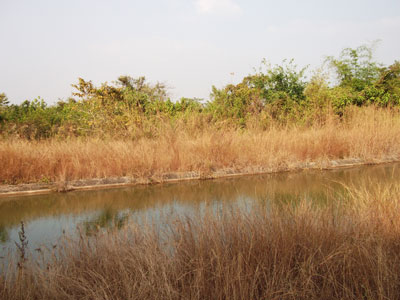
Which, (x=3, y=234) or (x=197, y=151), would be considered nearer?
(x=3, y=234)

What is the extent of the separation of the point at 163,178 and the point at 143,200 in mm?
1609

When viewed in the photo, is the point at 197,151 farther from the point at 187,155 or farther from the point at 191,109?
the point at 191,109

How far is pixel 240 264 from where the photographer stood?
7.20 ft

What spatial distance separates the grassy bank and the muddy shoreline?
13.5 ft

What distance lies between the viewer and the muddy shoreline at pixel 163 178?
21.9 feet

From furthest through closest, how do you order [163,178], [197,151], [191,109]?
[191,109]
[197,151]
[163,178]

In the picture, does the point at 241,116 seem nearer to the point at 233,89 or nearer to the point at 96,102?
the point at 233,89

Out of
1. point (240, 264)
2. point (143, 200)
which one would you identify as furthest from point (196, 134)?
point (240, 264)

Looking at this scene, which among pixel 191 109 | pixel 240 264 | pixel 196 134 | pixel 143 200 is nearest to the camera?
pixel 240 264

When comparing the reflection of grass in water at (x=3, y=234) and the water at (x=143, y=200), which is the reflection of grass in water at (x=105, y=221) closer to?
the water at (x=143, y=200)

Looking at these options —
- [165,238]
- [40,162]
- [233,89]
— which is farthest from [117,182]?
[233,89]

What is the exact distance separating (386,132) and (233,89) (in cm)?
608

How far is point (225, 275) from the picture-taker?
7.24ft

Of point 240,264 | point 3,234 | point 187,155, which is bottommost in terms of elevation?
point 3,234
